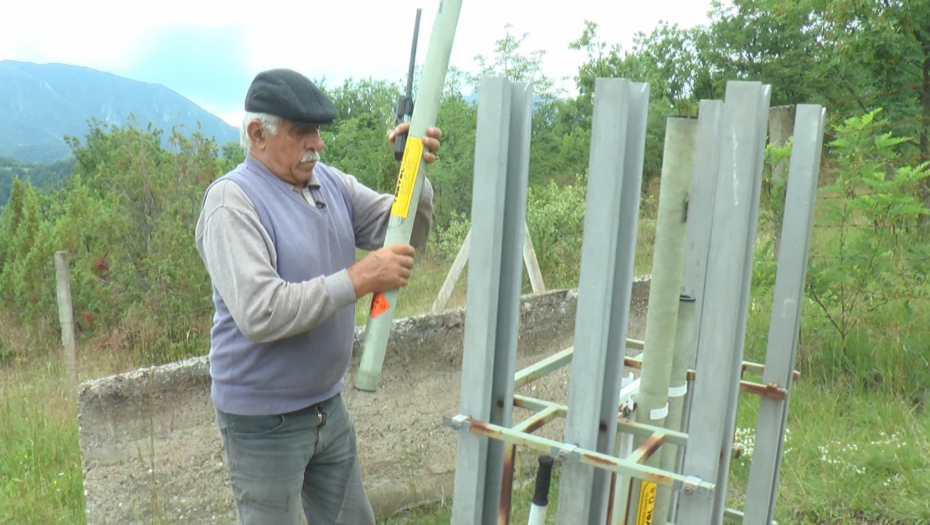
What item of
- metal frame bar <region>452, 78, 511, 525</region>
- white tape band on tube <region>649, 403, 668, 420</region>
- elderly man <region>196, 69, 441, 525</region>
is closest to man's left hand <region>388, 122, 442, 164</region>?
elderly man <region>196, 69, 441, 525</region>

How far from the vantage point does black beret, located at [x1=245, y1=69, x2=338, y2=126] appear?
240cm

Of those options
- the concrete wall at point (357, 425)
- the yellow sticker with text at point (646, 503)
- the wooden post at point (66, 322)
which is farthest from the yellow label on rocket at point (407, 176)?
the wooden post at point (66, 322)

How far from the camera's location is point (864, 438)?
4195 millimetres

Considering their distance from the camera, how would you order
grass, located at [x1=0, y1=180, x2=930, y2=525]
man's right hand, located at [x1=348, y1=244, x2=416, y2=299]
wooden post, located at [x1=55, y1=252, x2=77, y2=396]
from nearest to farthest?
man's right hand, located at [x1=348, y1=244, x2=416, y2=299]
grass, located at [x1=0, y1=180, x2=930, y2=525]
wooden post, located at [x1=55, y1=252, x2=77, y2=396]

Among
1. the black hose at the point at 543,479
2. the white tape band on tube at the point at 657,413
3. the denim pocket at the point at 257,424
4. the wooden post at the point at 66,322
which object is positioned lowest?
the wooden post at the point at 66,322

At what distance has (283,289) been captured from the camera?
2.26 m

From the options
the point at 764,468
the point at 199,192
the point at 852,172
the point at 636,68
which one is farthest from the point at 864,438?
the point at 636,68

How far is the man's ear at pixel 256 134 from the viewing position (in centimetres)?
249

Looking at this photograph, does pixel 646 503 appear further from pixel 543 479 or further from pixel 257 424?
pixel 257 424

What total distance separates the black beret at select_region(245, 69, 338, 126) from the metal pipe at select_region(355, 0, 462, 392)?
1.34ft

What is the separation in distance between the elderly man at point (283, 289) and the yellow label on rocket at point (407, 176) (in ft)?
0.31

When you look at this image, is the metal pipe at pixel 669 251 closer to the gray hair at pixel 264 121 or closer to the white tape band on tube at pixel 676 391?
the white tape band on tube at pixel 676 391

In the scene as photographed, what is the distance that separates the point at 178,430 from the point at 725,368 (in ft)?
8.55

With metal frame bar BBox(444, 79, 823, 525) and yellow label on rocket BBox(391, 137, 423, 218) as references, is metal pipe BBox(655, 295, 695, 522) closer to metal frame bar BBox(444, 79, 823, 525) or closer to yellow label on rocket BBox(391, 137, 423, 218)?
metal frame bar BBox(444, 79, 823, 525)
